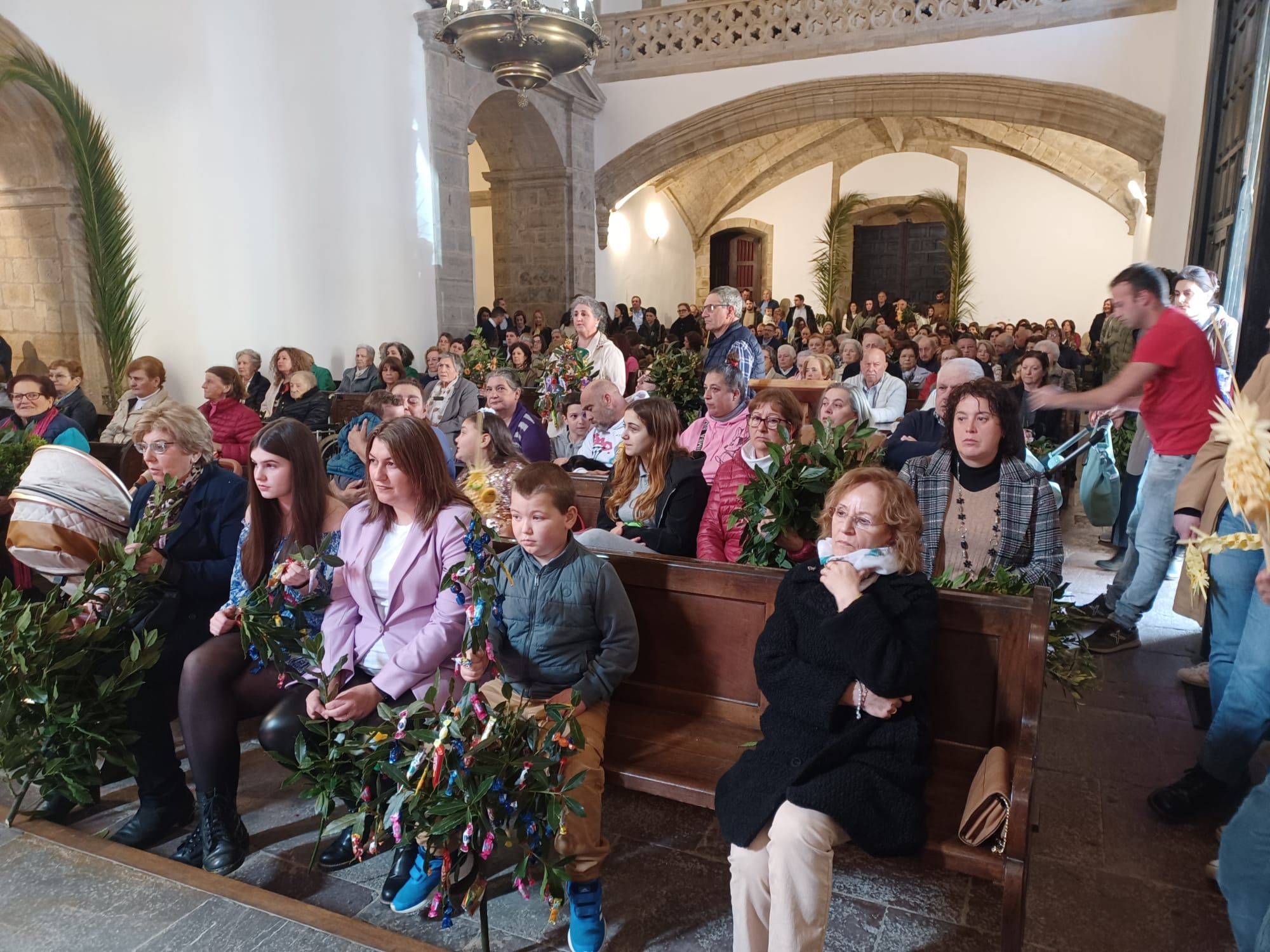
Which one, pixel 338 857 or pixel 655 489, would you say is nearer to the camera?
pixel 338 857

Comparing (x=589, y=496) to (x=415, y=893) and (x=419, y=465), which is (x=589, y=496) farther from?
(x=415, y=893)

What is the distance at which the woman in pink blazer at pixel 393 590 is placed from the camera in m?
2.35

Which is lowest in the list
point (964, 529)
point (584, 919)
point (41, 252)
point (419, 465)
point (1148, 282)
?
point (584, 919)

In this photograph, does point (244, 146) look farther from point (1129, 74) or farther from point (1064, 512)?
point (1129, 74)

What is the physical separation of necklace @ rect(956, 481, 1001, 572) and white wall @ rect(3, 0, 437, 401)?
7332 mm

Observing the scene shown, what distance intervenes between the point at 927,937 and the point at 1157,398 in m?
2.09

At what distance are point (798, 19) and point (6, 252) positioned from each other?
30.3 feet

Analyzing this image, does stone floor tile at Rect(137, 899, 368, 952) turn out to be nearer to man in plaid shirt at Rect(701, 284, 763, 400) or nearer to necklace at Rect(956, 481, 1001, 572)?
necklace at Rect(956, 481, 1001, 572)

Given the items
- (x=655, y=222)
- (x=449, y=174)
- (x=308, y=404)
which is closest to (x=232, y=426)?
(x=308, y=404)

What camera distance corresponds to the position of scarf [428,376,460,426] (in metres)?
6.02

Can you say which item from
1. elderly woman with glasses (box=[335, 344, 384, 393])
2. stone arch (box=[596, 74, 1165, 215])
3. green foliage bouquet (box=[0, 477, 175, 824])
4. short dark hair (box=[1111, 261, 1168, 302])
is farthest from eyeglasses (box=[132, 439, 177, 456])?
stone arch (box=[596, 74, 1165, 215])

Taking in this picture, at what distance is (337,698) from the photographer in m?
2.27

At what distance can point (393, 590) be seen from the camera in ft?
8.02

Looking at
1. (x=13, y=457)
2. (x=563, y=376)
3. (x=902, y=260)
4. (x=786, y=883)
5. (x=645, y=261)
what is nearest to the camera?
(x=786, y=883)
